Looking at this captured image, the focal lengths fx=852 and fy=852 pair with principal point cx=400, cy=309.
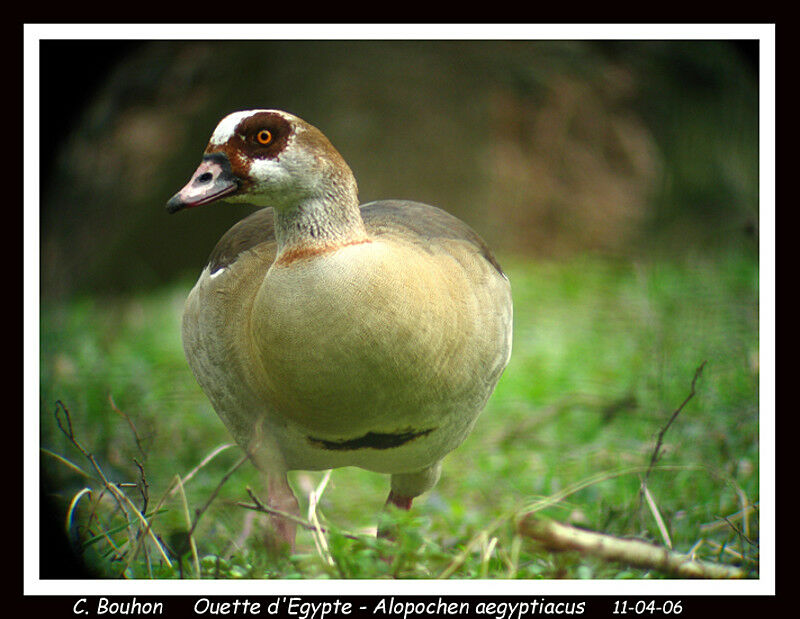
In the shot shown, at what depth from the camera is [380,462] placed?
195cm

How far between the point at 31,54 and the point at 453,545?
152 cm

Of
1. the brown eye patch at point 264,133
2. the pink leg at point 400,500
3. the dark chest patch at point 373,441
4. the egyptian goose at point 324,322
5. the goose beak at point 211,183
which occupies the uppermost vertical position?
the brown eye patch at point 264,133

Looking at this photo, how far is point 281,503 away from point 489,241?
2095mm

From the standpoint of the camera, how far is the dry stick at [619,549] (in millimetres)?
1744

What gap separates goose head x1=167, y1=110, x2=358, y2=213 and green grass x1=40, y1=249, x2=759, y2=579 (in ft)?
1.93

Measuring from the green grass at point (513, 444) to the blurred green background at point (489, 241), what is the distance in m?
0.01

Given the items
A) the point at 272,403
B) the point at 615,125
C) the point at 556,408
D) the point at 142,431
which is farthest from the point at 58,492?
the point at 615,125

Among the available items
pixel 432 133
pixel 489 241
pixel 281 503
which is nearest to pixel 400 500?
pixel 281 503

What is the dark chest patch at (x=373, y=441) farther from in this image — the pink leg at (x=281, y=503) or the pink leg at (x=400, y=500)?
the pink leg at (x=400, y=500)

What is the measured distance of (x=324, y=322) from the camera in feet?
5.38

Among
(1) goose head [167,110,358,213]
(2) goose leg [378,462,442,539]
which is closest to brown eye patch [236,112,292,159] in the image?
(1) goose head [167,110,358,213]

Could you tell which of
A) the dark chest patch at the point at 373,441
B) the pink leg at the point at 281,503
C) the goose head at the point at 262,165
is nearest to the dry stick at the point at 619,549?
the dark chest patch at the point at 373,441

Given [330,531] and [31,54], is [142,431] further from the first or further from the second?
[31,54]

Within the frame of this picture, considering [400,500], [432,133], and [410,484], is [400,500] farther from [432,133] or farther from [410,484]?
[432,133]
